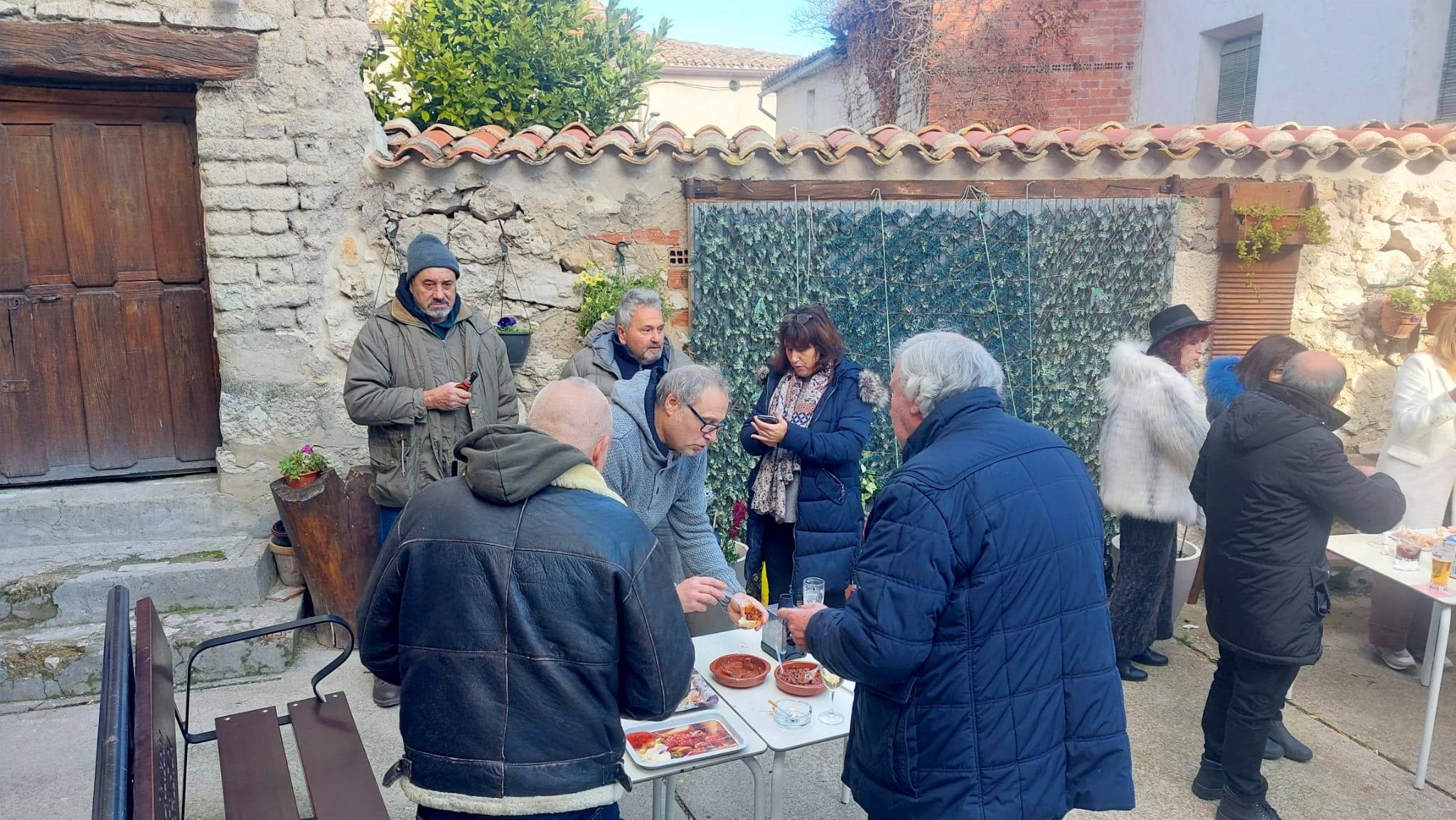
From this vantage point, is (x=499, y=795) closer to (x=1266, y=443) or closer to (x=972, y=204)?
(x=1266, y=443)

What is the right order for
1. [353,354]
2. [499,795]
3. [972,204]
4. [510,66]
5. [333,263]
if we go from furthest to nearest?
1. [510,66]
2. [972,204]
3. [333,263]
4. [353,354]
5. [499,795]

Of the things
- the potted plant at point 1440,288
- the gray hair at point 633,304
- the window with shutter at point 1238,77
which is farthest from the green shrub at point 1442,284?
the gray hair at point 633,304

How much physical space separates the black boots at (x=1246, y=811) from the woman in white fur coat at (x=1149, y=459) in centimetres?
84

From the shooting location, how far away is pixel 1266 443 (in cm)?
314

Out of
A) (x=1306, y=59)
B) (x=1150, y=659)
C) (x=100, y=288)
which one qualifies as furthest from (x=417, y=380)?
(x=1306, y=59)

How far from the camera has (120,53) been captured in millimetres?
4375

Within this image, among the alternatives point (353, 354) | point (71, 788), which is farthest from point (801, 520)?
point (71, 788)

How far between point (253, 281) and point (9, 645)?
1930 millimetres

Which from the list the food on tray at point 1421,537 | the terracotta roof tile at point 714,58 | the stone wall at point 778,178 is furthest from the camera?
the terracotta roof tile at point 714,58

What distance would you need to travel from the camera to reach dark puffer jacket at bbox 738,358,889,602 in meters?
4.02

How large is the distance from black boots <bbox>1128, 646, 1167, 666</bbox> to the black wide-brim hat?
1.55m

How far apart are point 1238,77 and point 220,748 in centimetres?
1086

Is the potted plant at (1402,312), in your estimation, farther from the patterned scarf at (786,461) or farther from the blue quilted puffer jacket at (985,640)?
the blue quilted puffer jacket at (985,640)

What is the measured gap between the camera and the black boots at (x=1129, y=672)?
4.54 metres
